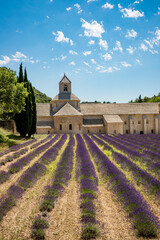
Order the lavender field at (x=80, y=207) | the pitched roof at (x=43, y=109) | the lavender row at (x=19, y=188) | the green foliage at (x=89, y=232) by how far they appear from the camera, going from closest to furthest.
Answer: the green foliage at (x=89, y=232)
the lavender field at (x=80, y=207)
the lavender row at (x=19, y=188)
the pitched roof at (x=43, y=109)

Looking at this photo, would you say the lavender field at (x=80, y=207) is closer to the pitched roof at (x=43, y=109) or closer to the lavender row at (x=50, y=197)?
the lavender row at (x=50, y=197)

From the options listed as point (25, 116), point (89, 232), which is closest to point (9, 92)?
point (25, 116)

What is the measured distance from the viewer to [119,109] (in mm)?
38906

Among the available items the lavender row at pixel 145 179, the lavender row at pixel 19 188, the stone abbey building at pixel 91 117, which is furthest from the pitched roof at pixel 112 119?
the lavender row at pixel 19 188

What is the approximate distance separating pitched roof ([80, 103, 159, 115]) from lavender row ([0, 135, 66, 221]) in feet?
96.9

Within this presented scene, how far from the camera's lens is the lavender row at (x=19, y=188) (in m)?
4.61

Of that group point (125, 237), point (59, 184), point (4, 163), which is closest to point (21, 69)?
point (4, 163)

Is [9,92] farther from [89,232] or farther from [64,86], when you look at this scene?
[64,86]

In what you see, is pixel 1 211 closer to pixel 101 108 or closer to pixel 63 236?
pixel 63 236

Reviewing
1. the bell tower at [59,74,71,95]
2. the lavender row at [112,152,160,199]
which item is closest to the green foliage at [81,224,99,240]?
the lavender row at [112,152,160,199]

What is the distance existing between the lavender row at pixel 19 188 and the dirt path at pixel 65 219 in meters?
1.35

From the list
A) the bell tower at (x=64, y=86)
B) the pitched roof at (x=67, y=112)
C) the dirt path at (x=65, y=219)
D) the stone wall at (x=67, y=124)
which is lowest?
the dirt path at (x=65, y=219)

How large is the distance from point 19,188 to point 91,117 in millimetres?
31431

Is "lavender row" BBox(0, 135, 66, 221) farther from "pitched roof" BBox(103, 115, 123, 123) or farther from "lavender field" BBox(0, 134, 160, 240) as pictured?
"pitched roof" BBox(103, 115, 123, 123)
